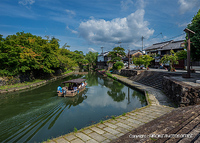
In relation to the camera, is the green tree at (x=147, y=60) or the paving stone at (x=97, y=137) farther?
the green tree at (x=147, y=60)

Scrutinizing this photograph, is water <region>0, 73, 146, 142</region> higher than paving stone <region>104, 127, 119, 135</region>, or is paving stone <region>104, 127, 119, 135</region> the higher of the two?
paving stone <region>104, 127, 119, 135</region>

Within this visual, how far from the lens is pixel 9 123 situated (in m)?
8.80

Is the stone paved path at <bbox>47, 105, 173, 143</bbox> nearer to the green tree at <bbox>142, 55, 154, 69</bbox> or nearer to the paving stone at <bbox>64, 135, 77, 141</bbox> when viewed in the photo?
the paving stone at <bbox>64, 135, 77, 141</bbox>

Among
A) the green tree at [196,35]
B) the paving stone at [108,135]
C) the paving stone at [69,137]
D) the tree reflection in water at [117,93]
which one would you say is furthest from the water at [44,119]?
the green tree at [196,35]

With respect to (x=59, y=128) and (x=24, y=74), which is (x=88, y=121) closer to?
(x=59, y=128)

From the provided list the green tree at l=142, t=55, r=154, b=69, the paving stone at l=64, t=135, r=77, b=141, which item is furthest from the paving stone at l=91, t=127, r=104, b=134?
the green tree at l=142, t=55, r=154, b=69

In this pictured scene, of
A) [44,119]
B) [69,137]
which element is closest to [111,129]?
[69,137]

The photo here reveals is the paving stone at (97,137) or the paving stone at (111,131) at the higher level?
the paving stone at (97,137)

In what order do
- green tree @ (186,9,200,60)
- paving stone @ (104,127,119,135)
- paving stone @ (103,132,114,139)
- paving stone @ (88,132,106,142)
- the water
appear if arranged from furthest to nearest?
1. green tree @ (186,9,200,60)
2. the water
3. paving stone @ (104,127,119,135)
4. paving stone @ (103,132,114,139)
5. paving stone @ (88,132,106,142)

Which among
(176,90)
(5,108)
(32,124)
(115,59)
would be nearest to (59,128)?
(32,124)

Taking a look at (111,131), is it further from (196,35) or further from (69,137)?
(196,35)

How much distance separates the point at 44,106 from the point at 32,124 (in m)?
3.65

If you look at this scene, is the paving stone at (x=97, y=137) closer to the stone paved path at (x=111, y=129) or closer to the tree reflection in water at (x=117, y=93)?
the stone paved path at (x=111, y=129)

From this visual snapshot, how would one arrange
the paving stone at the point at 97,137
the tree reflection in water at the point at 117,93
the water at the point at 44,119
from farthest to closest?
1. the tree reflection in water at the point at 117,93
2. the water at the point at 44,119
3. the paving stone at the point at 97,137
